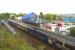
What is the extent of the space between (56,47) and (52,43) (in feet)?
5.32

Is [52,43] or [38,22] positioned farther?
[38,22]

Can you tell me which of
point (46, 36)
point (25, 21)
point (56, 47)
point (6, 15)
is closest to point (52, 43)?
point (56, 47)

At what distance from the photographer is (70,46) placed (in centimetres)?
1441

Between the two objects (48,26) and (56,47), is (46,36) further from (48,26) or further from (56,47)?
(48,26)

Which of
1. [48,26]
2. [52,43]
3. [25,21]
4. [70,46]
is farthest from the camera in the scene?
[25,21]

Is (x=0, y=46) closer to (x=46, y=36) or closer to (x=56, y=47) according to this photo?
(x=56, y=47)

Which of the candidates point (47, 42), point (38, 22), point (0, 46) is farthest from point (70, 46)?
point (38, 22)

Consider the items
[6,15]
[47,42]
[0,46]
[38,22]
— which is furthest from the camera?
[6,15]

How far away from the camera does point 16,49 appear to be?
1513 centimetres

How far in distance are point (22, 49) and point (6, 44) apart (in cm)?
288

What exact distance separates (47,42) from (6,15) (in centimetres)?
9277

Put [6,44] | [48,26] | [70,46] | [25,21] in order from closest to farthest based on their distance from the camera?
[70,46], [6,44], [48,26], [25,21]

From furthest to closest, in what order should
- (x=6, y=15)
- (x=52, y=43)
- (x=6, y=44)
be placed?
1. (x=6, y=15)
2. (x=52, y=43)
3. (x=6, y=44)

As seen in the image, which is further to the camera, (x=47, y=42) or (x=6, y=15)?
(x=6, y=15)
